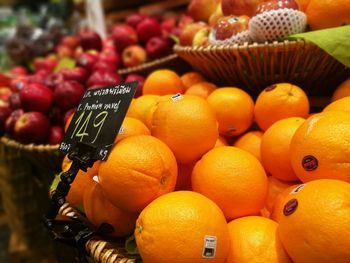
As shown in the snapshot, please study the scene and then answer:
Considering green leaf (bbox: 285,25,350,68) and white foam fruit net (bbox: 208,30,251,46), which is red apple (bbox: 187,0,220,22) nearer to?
white foam fruit net (bbox: 208,30,251,46)

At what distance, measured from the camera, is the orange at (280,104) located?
825 mm

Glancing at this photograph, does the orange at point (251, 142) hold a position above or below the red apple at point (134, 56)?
above

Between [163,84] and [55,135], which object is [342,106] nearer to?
[163,84]

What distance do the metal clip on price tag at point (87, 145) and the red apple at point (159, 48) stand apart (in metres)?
1.11

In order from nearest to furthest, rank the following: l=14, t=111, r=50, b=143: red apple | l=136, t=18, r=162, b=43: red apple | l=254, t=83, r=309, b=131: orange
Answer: l=254, t=83, r=309, b=131: orange → l=14, t=111, r=50, b=143: red apple → l=136, t=18, r=162, b=43: red apple

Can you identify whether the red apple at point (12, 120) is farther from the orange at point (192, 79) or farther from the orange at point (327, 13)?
the orange at point (327, 13)

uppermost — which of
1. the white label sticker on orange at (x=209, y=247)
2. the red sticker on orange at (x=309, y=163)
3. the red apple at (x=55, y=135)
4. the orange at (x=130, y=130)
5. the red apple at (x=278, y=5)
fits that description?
the red apple at (x=278, y=5)

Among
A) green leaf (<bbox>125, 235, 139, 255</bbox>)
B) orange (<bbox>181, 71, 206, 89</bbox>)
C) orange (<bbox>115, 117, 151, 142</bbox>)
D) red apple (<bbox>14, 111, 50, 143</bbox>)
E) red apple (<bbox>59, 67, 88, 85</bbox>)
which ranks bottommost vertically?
red apple (<bbox>14, 111, 50, 143</bbox>)

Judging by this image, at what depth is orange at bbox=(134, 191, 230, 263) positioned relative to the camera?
51 cm

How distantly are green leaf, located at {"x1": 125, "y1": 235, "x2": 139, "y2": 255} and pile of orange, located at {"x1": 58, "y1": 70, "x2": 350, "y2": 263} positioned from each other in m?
0.04

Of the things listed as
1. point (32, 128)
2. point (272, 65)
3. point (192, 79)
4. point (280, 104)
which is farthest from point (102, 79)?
point (280, 104)

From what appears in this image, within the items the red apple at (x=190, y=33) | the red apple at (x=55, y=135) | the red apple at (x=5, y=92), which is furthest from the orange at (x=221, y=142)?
the red apple at (x=5, y=92)

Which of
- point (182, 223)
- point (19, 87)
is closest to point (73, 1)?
point (19, 87)

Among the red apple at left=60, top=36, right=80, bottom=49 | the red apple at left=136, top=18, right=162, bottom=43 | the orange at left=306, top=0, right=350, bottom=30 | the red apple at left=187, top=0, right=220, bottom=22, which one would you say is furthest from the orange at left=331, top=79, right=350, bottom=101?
the red apple at left=60, top=36, right=80, bottom=49
